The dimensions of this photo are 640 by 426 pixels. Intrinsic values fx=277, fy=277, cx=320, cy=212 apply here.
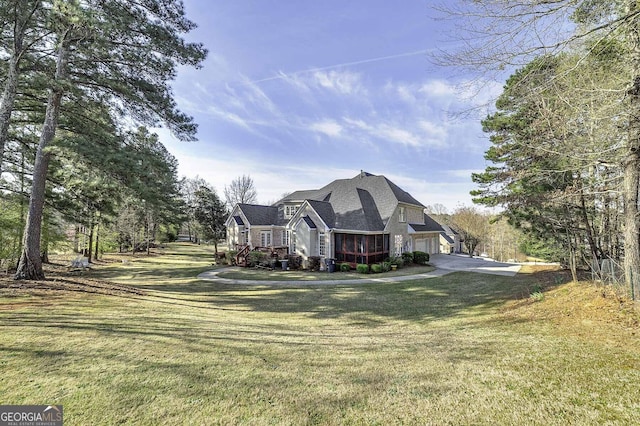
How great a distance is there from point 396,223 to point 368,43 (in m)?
14.7

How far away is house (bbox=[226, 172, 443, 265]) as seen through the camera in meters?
22.6

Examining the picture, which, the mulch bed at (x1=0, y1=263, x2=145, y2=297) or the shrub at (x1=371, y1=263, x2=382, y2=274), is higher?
the mulch bed at (x1=0, y1=263, x2=145, y2=297)

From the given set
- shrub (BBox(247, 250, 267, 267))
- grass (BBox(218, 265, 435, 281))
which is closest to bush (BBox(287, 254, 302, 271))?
grass (BBox(218, 265, 435, 281))

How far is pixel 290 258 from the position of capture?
2361 centimetres

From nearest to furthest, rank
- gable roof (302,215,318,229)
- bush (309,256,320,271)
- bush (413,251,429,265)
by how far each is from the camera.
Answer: bush (309,256,320,271)
gable roof (302,215,318,229)
bush (413,251,429,265)

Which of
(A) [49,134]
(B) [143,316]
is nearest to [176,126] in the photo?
(A) [49,134]

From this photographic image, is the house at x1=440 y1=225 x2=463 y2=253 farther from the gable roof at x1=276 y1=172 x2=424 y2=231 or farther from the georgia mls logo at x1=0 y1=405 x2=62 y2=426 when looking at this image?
the georgia mls logo at x1=0 y1=405 x2=62 y2=426

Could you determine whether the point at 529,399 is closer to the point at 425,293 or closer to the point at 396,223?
the point at 425,293

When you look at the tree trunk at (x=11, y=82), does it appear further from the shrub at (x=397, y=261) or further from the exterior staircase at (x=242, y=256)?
the shrub at (x=397, y=261)

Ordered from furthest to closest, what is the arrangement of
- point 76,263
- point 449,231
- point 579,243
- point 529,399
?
point 449,231 < point 76,263 < point 579,243 < point 529,399

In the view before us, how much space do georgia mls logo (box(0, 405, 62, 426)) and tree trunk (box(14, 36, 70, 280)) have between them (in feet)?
39.2

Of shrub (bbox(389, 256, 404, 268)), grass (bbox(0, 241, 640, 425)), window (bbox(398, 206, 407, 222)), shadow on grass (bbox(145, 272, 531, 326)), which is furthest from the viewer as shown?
window (bbox(398, 206, 407, 222))

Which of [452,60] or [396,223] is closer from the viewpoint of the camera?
[452,60]

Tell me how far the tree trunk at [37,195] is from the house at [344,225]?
50.3ft
